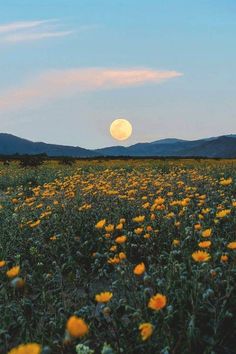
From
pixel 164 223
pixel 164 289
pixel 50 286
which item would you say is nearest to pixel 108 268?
pixel 50 286

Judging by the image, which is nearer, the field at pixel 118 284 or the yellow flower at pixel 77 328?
the yellow flower at pixel 77 328

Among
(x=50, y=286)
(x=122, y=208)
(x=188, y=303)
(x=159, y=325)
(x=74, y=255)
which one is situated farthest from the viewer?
(x=122, y=208)

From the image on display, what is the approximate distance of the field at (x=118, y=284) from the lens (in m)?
2.75

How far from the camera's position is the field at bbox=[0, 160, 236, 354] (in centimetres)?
275

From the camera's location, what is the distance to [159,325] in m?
2.96

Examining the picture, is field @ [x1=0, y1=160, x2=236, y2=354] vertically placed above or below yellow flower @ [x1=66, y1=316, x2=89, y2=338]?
below

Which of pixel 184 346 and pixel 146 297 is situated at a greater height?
pixel 146 297

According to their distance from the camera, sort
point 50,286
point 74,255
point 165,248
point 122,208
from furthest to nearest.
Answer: point 122,208 < point 74,255 < point 165,248 < point 50,286

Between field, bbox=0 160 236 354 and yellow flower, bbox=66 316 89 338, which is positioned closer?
yellow flower, bbox=66 316 89 338

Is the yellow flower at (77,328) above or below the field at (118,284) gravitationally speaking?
above

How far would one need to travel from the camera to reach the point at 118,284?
364 cm

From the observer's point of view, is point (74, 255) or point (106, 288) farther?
point (74, 255)

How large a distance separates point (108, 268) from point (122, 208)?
1.94 metres

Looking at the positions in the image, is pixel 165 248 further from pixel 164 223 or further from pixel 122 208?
pixel 122 208
